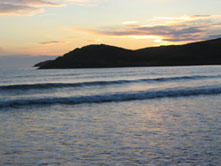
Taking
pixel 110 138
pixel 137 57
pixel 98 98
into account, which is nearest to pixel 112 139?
pixel 110 138

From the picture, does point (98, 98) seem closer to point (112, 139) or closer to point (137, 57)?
point (112, 139)

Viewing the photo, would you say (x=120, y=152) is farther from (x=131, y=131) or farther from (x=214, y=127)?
(x=214, y=127)

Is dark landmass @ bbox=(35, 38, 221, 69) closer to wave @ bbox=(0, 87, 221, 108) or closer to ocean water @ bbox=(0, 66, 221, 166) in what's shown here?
wave @ bbox=(0, 87, 221, 108)

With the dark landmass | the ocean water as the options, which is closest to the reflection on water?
the ocean water

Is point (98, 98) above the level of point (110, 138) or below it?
above

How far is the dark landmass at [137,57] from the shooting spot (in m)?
137

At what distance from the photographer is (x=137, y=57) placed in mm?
150250

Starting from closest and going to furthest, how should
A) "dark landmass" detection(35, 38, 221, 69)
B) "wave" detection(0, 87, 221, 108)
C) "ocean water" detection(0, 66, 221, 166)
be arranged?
"ocean water" detection(0, 66, 221, 166) → "wave" detection(0, 87, 221, 108) → "dark landmass" detection(35, 38, 221, 69)

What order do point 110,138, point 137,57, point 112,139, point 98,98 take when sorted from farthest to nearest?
point 137,57 < point 98,98 < point 110,138 < point 112,139

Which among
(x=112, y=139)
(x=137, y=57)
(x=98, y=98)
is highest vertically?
(x=137, y=57)

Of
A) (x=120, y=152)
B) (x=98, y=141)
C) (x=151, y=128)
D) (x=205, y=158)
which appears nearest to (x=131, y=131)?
(x=151, y=128)

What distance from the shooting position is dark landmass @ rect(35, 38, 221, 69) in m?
137

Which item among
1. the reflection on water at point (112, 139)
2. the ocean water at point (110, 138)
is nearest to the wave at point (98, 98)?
the ocean water at point (110, 138)

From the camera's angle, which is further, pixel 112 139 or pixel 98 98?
pixel 98 98
